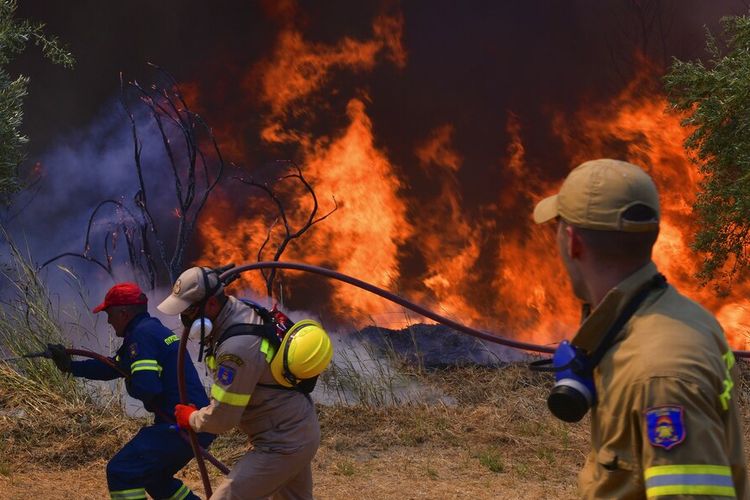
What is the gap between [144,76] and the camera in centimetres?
939

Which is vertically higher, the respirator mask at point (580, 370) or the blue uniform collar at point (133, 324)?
→ the blue uniform collar at point (133, 324)

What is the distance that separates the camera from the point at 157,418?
203 inches

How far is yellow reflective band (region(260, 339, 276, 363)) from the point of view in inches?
166

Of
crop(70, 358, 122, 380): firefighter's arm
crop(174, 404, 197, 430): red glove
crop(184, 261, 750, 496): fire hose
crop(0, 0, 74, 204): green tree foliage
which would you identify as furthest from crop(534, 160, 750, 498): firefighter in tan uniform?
crop(0, 0, 74, 204): green tree foliage

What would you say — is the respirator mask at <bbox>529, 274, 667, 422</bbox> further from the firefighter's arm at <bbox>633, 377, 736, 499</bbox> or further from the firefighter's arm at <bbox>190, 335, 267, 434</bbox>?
the firefighter's arm at <bbox>190, 335, 267, 434</bbox>

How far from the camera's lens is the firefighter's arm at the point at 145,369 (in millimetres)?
4910

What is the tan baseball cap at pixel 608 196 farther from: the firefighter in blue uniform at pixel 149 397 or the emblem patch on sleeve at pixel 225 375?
the firefighter in blue uniform at pixel 149 397

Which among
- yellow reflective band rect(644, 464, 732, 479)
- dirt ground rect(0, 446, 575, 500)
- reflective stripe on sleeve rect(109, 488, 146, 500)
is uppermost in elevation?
dirt ground rect(0, 446, 575, 500)

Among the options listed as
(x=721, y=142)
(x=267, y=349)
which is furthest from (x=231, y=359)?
(x=721, y=142)

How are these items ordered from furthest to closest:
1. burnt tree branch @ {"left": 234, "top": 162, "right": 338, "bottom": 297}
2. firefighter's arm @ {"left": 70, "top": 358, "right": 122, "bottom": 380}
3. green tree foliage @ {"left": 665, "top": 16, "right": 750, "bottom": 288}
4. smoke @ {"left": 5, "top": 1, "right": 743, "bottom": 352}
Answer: smoke @ {"left": 5, "top": 1, "right": 743, "bottom": 352} < burnt tree branch @ {"left": 234, "top": 162, "right": 338, "bottom": 297} < green tree foliage @ {"left": 665, "top": 16, "right": 750, "bottom": 288} < firefighter's arm @ {"left": 70, "top": 358, "right": 122, "bottom": 380}

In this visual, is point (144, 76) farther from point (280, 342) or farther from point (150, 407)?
point (280, 342)

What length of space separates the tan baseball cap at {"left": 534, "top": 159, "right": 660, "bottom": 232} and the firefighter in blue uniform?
135 inches

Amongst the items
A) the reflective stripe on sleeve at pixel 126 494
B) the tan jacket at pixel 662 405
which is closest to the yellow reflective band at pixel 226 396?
the reflective stripe on sleeve at pixel 126 494

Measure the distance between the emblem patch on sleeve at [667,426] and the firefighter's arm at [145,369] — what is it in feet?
11.9
